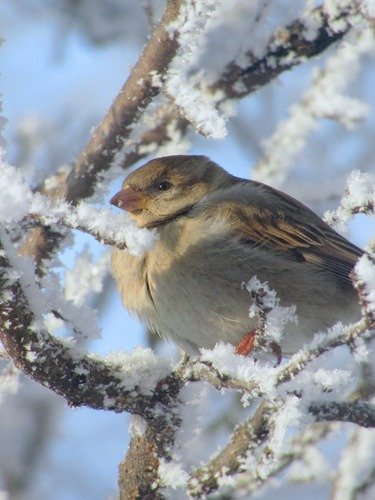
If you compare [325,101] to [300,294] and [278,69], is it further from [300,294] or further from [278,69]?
[300,294]

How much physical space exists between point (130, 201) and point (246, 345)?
1.10 meters

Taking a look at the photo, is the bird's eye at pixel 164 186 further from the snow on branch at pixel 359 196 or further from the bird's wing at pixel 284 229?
the snow on branch at pixel 359 196

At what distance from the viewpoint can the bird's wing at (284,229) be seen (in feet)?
14.2

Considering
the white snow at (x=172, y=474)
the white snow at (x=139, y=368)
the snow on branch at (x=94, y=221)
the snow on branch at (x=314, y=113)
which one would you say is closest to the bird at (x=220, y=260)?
the white snow at (x=139, y=368)

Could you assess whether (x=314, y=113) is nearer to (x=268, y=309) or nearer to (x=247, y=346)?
(x=247, y=346)

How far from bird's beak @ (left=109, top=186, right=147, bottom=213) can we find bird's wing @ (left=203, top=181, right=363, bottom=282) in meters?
0.40

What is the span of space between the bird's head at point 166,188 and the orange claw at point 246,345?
30.5 inches

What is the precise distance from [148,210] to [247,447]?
4.97 feet

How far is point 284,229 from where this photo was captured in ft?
14.6

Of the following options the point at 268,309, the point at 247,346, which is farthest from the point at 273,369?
the point at 247,346

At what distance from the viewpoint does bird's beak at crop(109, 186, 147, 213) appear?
4.53 metres

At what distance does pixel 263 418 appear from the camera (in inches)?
134

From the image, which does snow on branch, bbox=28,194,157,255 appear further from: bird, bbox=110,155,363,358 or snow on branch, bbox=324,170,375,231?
bird, bbox=110,155,363,358

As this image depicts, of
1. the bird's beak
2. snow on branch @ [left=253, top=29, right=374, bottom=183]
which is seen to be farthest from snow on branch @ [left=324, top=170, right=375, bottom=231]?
snow on branch @ [left=253, top=29, right=374, bottom=183]
